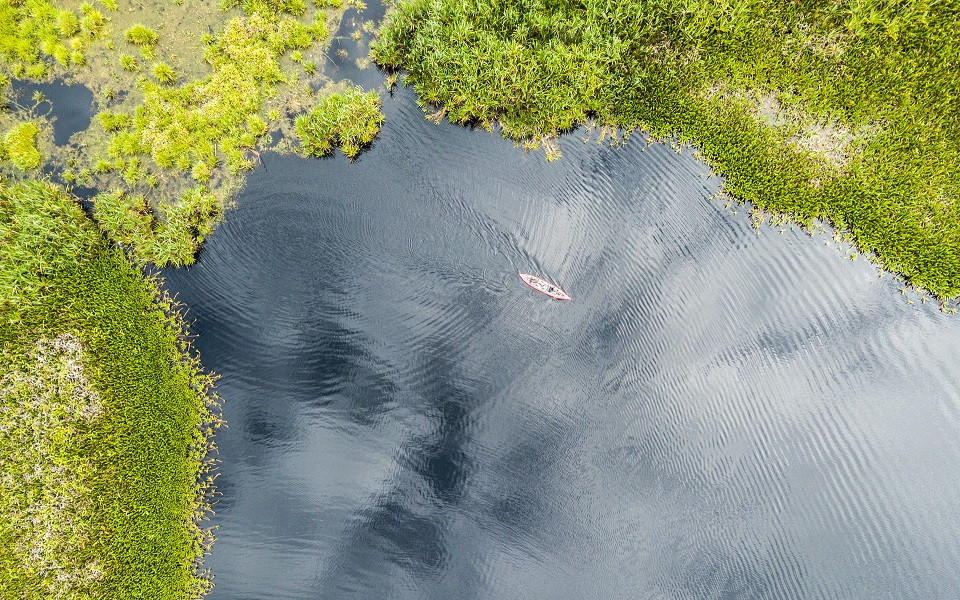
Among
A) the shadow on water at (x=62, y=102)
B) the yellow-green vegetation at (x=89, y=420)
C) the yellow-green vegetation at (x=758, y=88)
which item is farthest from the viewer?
the shadow on water at (x=62, y=102)

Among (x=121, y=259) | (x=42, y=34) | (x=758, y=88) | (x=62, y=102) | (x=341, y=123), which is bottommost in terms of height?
(x=121, y=259)

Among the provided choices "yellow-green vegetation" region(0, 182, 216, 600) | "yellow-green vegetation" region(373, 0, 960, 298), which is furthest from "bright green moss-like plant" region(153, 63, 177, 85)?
"yellow-green vegetation" region(373, 0, 960, 298)

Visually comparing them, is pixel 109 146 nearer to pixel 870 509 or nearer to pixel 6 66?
pixel 6 66

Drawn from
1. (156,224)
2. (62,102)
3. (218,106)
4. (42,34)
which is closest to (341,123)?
(218,106)

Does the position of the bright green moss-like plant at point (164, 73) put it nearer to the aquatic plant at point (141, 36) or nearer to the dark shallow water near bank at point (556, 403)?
the aquatic plant at point (141, 36)

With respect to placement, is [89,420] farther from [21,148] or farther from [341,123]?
[341,123]

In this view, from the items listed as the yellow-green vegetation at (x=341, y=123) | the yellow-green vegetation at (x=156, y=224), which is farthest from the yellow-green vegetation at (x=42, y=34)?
the yellow-green vegetation at (x=341, y=123)

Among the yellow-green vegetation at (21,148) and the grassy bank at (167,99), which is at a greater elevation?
the grassy bank at (167,99)

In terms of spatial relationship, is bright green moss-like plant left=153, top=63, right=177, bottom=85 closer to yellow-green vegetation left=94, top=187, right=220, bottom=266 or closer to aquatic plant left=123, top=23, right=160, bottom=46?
aquatic plant left=123, top=23, right=160, bottom=46
